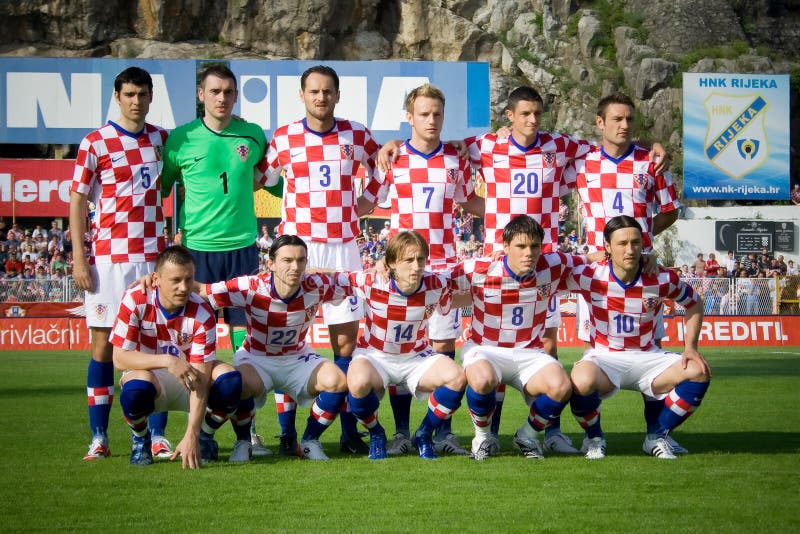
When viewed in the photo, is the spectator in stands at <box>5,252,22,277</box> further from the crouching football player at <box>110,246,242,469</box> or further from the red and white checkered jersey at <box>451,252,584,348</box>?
the red and white checkered jersey at <box>451,252,584,348</box>

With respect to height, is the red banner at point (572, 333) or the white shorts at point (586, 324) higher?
the white shorts at point (586, 324)

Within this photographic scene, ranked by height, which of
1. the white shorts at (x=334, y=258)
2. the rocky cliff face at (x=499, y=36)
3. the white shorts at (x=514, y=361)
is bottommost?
the white shorts at (x=514, y=361)

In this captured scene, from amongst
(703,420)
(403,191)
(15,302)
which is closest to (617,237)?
(403,191)

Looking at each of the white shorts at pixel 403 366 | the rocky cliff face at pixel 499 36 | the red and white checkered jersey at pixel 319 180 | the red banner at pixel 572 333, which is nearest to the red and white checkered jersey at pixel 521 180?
the red and white checkered jersey at pixel 319 180

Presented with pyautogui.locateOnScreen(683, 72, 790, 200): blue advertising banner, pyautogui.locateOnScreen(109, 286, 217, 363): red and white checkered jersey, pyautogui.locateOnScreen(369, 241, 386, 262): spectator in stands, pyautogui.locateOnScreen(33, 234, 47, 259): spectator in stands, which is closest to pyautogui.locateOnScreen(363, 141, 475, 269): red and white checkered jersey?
pyautogui.locateOnScreen(109, 286, 217, 363): red and white checkered jersey

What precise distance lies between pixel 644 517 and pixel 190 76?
23302mm

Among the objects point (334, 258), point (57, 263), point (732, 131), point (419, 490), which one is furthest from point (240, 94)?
point (419, 490)

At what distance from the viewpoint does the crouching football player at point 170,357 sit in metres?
5.04

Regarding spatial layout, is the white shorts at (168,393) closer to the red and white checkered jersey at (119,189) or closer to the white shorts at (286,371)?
the white shorts at (286,371)

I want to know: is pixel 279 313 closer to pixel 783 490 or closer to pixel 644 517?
pixel 644 517

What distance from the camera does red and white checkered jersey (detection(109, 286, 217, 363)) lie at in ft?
16.9

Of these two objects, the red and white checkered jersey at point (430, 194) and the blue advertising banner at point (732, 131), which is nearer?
the red and white checkered jersey at point (430, 194)

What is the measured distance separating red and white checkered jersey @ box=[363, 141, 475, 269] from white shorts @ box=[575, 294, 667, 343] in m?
0.86

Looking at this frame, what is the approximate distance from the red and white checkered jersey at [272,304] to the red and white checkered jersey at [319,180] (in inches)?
23.9
